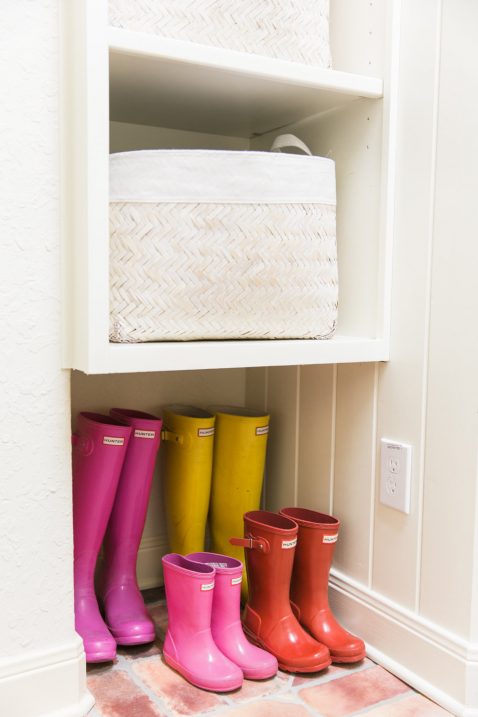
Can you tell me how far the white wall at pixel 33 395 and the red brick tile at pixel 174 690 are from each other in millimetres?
139

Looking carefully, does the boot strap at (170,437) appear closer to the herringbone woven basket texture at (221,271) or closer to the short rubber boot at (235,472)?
the short rubber boot at (235,472)

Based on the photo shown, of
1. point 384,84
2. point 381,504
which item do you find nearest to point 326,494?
point 381,504

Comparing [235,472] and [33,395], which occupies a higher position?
[33,395]

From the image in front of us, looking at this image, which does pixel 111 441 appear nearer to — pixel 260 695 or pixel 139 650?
pixel 139 650

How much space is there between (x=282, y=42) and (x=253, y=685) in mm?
1069

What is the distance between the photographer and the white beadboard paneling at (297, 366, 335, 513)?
143cm

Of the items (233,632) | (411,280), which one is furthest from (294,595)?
(411,280)

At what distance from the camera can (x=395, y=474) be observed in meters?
1.24

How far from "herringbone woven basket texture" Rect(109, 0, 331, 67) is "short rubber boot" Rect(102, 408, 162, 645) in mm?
680

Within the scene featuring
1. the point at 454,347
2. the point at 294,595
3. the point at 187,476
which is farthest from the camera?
the point at 187,476

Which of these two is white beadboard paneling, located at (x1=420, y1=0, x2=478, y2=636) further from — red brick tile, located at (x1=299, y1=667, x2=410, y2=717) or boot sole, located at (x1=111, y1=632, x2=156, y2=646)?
boot sole, located at (x1=111, y1=632, x2=156, y2=646)

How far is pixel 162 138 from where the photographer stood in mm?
1514

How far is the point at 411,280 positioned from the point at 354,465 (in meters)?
0.38

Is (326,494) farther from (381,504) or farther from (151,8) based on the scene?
(151,8)
